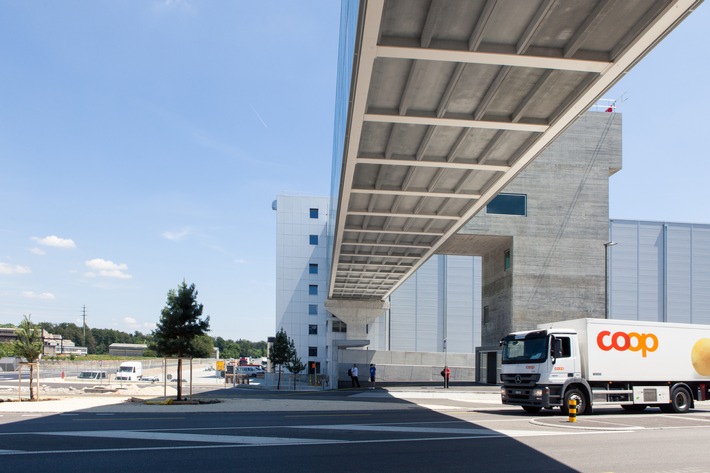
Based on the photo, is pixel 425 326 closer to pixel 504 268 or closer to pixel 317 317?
pixel 317 317

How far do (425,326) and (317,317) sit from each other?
1642 cm

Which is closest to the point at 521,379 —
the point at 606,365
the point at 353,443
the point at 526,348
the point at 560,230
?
the point at 526,348

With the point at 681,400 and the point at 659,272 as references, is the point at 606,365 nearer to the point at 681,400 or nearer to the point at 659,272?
the point at 681,400

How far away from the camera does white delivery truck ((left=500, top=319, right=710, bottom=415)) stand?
20.4 metres

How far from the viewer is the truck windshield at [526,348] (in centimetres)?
2062

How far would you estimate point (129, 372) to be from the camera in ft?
209

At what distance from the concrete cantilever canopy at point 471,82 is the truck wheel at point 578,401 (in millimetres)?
7650

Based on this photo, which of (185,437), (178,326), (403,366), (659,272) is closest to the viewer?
(185,437)

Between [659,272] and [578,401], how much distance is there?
47047 mm

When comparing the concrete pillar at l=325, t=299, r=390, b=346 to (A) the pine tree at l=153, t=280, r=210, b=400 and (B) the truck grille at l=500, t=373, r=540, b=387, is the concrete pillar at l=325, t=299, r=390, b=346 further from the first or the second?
(B) the truck grille at l=500, t=373, r=540, b=387

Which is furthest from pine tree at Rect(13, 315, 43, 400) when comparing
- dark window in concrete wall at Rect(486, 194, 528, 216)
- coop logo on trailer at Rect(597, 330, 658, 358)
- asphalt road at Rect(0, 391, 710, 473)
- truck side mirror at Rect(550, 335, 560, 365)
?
dark window in concrete wall at Rect(486, 194, 528, 216)

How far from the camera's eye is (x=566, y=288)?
4381 cm

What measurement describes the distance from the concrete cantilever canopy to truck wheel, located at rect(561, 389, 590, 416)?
765 centimetres

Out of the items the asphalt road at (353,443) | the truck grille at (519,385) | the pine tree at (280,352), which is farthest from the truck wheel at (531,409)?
the pine tree at (280,352)
